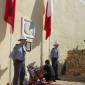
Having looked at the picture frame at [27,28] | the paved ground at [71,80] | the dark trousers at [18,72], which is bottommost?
the paved ground at [71,80]

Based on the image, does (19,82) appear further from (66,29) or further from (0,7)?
(66,29)

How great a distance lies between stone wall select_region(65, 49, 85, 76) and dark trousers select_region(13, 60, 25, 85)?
17.0 ft

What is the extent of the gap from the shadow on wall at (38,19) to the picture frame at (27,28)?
34 centimetres

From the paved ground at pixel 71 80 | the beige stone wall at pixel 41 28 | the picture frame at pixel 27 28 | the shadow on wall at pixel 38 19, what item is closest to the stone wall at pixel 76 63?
the beige stone wall at pixel 41 28

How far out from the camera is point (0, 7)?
12234 mm

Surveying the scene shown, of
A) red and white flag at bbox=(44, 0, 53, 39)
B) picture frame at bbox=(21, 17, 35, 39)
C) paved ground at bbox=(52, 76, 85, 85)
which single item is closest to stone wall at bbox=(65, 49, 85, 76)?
paved ground at bbox=(52, 76, 85, 85)

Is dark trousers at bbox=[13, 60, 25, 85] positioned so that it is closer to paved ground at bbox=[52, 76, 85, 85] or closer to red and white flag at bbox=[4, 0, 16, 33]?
A: red and white flag at bbox=[4, 0, 16, 33]

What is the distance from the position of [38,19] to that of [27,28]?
3.81 ft

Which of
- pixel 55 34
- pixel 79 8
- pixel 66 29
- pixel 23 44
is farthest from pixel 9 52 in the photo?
pixel 79 8

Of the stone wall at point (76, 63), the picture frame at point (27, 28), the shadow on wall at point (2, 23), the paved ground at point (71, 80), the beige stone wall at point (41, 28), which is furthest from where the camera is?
the stone wall at point (76, 63)

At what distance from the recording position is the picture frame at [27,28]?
13.6 meters

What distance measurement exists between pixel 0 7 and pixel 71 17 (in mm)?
6932

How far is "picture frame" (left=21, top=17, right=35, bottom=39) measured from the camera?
1360 cm

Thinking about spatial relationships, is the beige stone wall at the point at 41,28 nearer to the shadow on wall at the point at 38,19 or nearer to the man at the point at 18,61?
the shadow on wall at the point at 38,19
